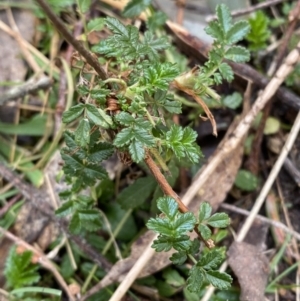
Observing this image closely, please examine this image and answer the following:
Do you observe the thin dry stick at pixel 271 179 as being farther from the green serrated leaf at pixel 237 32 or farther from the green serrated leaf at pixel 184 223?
the green serrated leaf at pixel 184 223

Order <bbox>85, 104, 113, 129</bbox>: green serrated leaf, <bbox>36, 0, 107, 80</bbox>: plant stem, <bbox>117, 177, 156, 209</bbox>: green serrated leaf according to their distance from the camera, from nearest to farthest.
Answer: <bbox>36, 0, 107, 80</bbox>: plant stem
<bbox>85, 104, 113, 129</bbox>: green serrated leaf
<bbox>117, 177, 156, 209</bbox>: green serrated leaf

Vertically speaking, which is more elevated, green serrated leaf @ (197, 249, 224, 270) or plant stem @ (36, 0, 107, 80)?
plant stem @ (36, 0, 107, 80)

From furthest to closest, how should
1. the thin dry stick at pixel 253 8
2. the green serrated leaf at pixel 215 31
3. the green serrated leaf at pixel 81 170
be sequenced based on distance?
the thin dry stick at pixel 253 8, the green serrated leaf at pixel 215 31, the green serrated leaf at pixel 81 170

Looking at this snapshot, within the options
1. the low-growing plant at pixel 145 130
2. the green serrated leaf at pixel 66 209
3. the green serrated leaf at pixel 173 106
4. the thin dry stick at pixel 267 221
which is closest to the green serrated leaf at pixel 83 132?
the low-growing plant at pixel 145 130

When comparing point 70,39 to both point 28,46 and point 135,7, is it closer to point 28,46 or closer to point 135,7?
point 135,7

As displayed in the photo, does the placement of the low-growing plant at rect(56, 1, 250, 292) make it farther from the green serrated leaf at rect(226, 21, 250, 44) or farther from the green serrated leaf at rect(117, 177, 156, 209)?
the green serrated leaf at rect(117, 177, 156, 209)

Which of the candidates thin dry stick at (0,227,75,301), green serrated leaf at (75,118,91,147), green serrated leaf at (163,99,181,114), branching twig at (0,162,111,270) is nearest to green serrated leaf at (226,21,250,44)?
green serrated leaf at (163,99,181,114)
